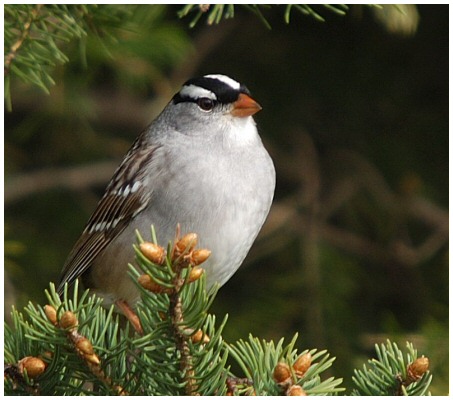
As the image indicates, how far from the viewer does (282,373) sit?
162cm

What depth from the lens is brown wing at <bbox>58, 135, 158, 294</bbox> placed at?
243 cm

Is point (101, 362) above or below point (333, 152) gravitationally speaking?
above

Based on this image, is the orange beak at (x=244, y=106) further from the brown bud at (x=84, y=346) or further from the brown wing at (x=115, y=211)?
the brown bud at (x=84, y=346)

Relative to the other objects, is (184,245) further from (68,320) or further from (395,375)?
(395,375)

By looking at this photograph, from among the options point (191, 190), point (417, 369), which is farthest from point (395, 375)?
point (191, 190)

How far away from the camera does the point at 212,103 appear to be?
97.2 inches

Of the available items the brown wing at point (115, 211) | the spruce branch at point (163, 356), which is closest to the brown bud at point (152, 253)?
the spruce branch at point (163, 356)

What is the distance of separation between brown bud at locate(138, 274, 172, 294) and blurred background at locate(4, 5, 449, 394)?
5.09ft

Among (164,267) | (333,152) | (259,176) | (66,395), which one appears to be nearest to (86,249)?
(259,176)

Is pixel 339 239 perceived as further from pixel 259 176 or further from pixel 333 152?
pixel 259 176

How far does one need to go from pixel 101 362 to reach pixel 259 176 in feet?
2.74

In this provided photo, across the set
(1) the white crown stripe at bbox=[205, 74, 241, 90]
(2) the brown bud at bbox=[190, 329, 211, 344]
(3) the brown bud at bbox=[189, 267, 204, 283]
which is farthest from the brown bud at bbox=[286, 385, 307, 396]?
(1) the white crown stripe at bbox=[205, 74, 241, 90]

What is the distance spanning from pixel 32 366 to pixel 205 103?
101 cm

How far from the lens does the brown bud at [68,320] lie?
163 centimetres
